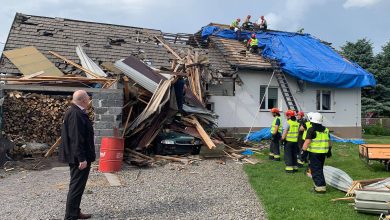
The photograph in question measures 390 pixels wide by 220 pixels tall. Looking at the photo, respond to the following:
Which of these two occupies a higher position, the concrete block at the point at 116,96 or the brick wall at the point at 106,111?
the concrete block at the point at 116,96

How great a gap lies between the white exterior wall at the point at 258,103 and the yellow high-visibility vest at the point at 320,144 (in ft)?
32.5

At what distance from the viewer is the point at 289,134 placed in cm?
1080

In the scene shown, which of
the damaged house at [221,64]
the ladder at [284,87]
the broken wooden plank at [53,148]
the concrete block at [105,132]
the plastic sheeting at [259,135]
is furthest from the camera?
the ladder at [284,87]

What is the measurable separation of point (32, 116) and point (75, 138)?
278 inches

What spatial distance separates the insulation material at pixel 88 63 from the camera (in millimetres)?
14713

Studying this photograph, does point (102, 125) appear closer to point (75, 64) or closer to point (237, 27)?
point (75, 64)

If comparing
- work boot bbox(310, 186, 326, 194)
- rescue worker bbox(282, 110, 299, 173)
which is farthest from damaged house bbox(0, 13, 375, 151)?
work boot bbox(310, 186, 326, 194)

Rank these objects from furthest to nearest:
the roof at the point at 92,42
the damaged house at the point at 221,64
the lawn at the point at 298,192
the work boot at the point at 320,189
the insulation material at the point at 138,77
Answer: the damaged house at the point at 221,64 → the roof at the point at 92,42 → the insulation material at the point at 138,77 → the work boot at the point at 320,189 → the lawn at the point at 298,192

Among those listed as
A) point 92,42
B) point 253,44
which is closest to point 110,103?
point 92,42

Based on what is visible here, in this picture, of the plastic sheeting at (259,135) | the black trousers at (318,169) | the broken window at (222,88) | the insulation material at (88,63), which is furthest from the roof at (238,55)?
the black trousers at (318,169)

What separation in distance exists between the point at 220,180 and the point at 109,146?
2.85m

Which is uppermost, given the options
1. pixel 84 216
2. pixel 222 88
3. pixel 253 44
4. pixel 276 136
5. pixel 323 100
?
pixel 253 44

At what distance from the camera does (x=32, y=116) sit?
11922 millimetres

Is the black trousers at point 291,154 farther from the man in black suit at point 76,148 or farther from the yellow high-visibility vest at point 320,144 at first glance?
the man in black suit at point 76,148
